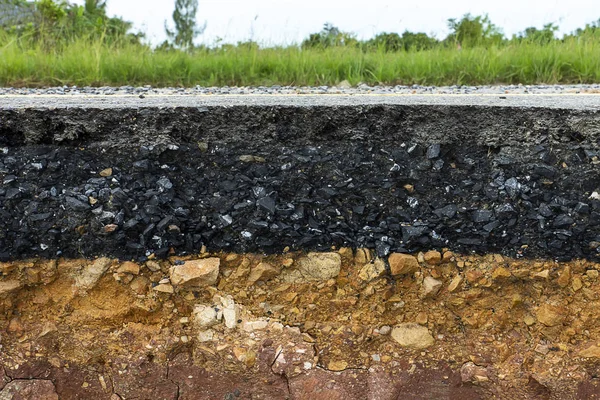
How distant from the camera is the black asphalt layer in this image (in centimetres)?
218

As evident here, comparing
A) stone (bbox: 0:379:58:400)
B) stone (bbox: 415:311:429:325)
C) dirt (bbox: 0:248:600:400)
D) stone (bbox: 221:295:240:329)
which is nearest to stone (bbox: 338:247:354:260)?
dirt (bbox: 0:248:600:400)

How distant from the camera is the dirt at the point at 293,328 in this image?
85.7 inches

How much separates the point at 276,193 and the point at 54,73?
3.32m

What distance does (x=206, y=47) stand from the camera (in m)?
5.61

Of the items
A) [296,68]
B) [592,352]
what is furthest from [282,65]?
[592,352]

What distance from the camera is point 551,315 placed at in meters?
2.16

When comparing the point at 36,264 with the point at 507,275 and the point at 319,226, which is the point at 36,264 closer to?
the point at 319,226

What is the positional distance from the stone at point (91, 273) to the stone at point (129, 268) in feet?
0.19

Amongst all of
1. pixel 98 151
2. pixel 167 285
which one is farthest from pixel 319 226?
pixel 98 151

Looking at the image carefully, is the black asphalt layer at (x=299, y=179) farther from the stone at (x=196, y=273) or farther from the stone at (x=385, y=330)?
the stone at (x=385, y=330)

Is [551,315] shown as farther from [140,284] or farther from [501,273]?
[140,284]

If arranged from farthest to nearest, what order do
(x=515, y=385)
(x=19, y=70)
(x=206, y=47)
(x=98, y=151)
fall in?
(x=206, y=47) → (x=19, y=70) → (x=98, y=151) → (x=515, y=385)

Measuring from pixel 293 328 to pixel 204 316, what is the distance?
0.37m

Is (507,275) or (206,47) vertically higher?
(206,47)
